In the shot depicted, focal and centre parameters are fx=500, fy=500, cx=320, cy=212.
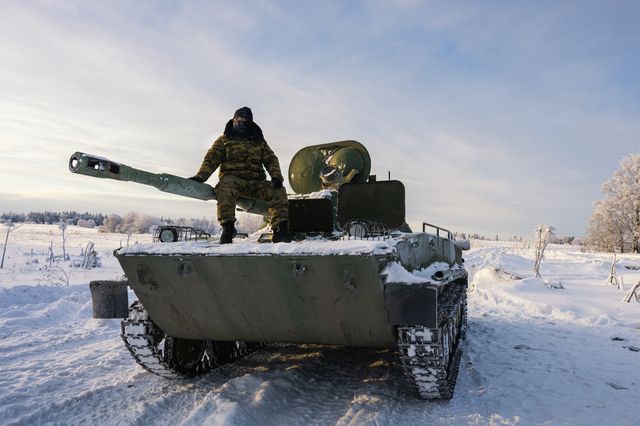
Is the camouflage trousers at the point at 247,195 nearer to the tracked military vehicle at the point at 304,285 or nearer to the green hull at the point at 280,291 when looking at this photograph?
the tracked military vehicle at the point at 304,285

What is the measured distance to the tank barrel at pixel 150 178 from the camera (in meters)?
4.09

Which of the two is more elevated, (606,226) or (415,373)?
(606,226)

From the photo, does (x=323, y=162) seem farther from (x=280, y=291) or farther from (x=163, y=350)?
(x=163, y=350)

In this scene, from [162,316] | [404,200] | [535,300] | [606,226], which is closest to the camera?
[162,316]

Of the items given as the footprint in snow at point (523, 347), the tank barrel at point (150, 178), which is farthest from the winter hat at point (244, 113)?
the footprint in snow at point (523, 347)

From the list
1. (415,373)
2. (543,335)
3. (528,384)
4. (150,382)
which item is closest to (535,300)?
(543,335)

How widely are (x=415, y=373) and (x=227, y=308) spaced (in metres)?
1.92

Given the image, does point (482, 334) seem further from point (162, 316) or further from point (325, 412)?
point (162, 316)

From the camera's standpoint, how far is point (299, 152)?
7906mm

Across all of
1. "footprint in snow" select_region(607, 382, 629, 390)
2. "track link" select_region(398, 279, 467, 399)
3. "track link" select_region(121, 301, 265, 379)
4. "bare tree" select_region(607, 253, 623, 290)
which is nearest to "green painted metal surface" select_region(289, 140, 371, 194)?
"track link" select_region(121, 301, 265, 379)

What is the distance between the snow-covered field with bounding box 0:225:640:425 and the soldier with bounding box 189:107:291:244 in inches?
66.0

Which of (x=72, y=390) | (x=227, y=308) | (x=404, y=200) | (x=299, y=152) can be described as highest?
(x=299, y=152)

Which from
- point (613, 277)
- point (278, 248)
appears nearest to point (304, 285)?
point (278, 248)

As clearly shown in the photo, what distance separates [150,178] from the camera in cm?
467
